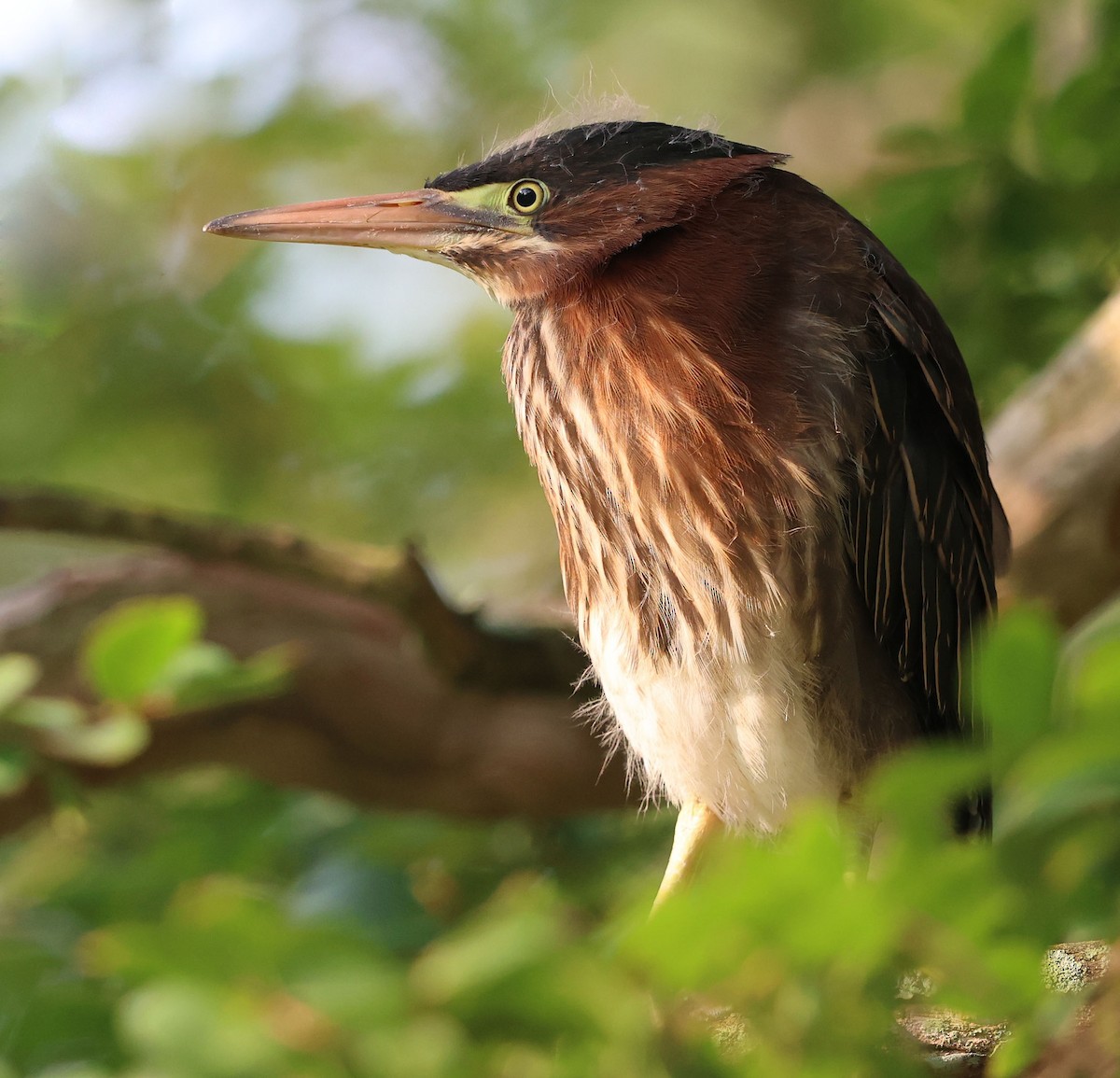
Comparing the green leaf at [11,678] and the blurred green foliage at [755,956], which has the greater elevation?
the green leaf at [11,678]

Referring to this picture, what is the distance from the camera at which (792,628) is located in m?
1.64

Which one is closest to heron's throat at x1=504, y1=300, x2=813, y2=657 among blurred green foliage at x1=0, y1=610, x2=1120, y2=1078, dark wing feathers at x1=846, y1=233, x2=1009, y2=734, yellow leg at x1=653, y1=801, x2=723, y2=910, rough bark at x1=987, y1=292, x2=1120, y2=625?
dark wing feathers at x1=846, y1=233, x2=1009, y2=734

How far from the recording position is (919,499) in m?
1.70

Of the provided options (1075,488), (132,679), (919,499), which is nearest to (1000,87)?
(1075,488)

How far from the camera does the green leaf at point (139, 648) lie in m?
1.49

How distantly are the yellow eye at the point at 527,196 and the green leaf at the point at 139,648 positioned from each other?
2.20 feet

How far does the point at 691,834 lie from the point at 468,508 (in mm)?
2073

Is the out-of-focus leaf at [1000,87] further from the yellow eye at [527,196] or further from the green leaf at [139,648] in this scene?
the green leaf at [139,648]

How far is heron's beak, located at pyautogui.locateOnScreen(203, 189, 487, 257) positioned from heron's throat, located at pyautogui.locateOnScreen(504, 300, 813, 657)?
16 centimetres

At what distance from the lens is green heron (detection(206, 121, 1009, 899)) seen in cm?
157

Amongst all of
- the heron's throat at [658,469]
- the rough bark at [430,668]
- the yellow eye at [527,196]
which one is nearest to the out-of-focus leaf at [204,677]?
the heron's throat at [658,469]

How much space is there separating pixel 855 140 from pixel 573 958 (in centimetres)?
432

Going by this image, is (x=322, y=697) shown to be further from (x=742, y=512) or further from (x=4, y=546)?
(x=4, y=546)

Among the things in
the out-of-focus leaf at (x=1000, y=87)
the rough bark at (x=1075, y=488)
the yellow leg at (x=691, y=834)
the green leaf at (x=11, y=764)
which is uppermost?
the out-of-focus leaf at (x=1000, y=87)
